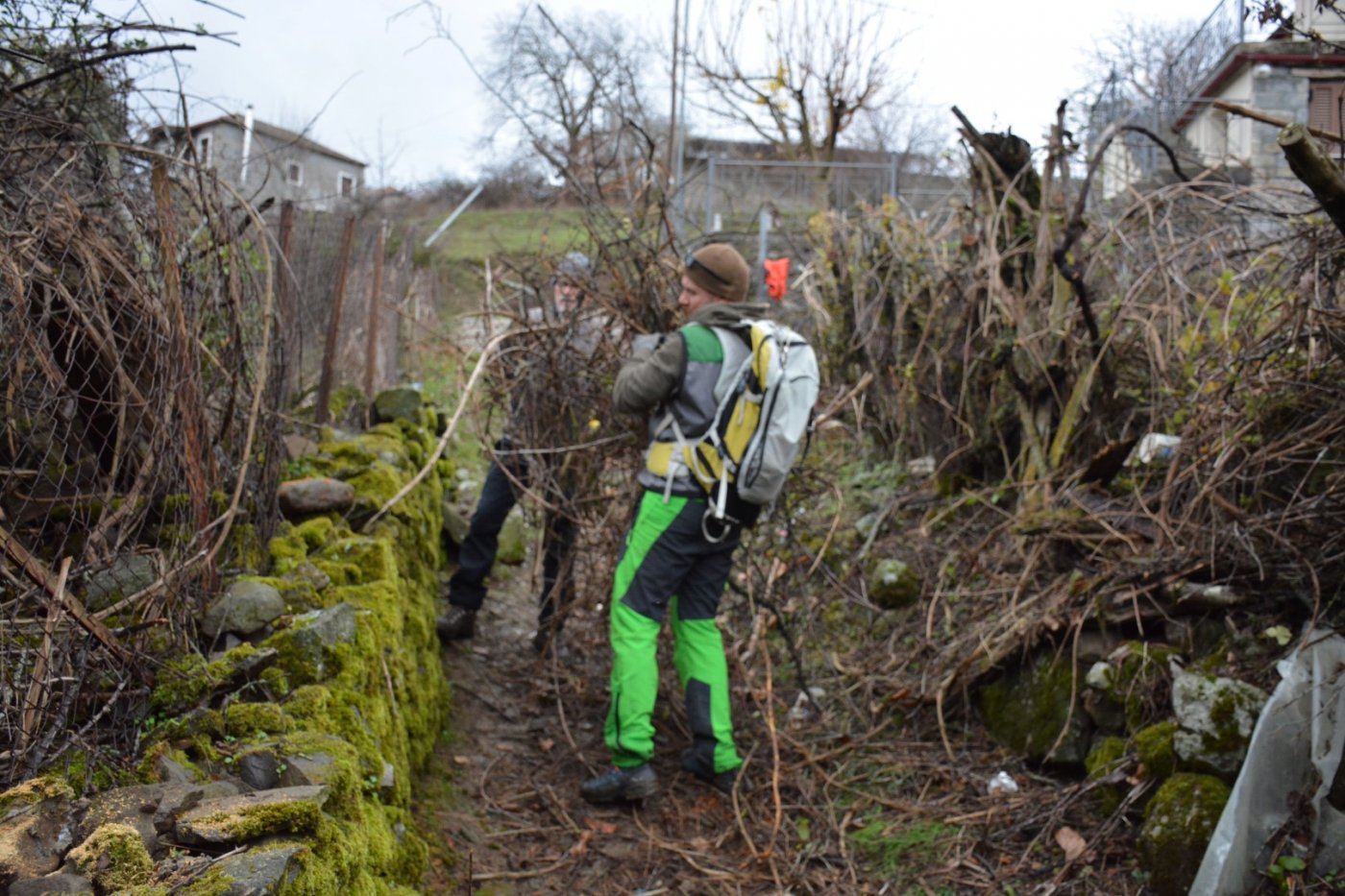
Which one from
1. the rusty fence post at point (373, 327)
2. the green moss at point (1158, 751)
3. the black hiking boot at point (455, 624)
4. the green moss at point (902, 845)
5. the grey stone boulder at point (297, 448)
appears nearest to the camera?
the green moss at point (1158, 751)

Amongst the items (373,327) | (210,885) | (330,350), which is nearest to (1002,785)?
(210,885)

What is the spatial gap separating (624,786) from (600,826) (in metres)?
0.18

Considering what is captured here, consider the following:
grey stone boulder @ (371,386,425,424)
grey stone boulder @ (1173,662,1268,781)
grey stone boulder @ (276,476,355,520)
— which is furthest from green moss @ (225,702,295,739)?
grey stone boulder @ (371,386,425,424)

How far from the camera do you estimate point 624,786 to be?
4445 mm

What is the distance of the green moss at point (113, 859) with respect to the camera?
1.89m

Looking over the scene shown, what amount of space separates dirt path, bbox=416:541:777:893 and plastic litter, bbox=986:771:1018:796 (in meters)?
1.06

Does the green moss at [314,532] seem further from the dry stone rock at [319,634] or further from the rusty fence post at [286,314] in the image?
the dry stone rock at [319,634]

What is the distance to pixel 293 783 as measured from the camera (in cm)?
247

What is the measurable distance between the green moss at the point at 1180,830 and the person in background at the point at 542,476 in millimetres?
2665

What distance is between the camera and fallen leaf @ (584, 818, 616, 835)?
14.4 feet

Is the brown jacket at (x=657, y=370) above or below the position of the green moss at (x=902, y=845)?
above

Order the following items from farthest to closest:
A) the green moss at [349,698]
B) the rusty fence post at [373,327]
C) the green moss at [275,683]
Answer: the rusty fence post at [373,327]
the green moss at [275,683]
the green moss at [349,698]

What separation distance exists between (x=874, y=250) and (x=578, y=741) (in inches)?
182

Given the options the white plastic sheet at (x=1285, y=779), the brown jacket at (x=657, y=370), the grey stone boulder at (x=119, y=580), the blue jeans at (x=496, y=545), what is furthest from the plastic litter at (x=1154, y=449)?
the grey stone boulder at (x=119, y=580)
